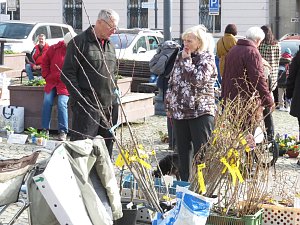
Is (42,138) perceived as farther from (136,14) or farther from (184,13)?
(136,14)

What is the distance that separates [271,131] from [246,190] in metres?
3.58

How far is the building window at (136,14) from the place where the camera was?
4603cm

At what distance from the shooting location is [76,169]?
5.01 m

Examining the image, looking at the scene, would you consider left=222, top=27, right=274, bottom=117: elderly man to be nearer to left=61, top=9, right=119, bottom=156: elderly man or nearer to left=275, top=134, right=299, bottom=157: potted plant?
left=61, top=9, right=119, bottom=156: elderly man

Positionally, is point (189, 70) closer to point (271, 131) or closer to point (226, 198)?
point (226, 198)

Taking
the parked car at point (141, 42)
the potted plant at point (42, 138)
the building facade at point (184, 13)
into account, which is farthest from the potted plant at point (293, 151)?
the building facade at point (184, 13)

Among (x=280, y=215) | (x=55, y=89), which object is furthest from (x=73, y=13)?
(x=280, y=215)

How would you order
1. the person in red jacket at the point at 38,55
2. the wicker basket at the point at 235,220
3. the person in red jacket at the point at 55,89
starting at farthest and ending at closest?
the person in red jacket at the point at 38,55, the person in red jacket at the point at 55,89, the wicker basket at the point at 235,220

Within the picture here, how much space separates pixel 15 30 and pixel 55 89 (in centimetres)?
1291

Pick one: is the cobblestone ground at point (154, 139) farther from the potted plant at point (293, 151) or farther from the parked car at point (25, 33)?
the parked car at point (25, 33)

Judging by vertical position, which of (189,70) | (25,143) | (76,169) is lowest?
(25,143)

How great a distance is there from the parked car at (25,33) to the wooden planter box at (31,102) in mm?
10319

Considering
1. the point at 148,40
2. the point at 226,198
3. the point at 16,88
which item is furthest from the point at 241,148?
the point at 148,40

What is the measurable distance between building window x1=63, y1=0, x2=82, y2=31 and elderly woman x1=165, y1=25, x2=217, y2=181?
39.9 metres
